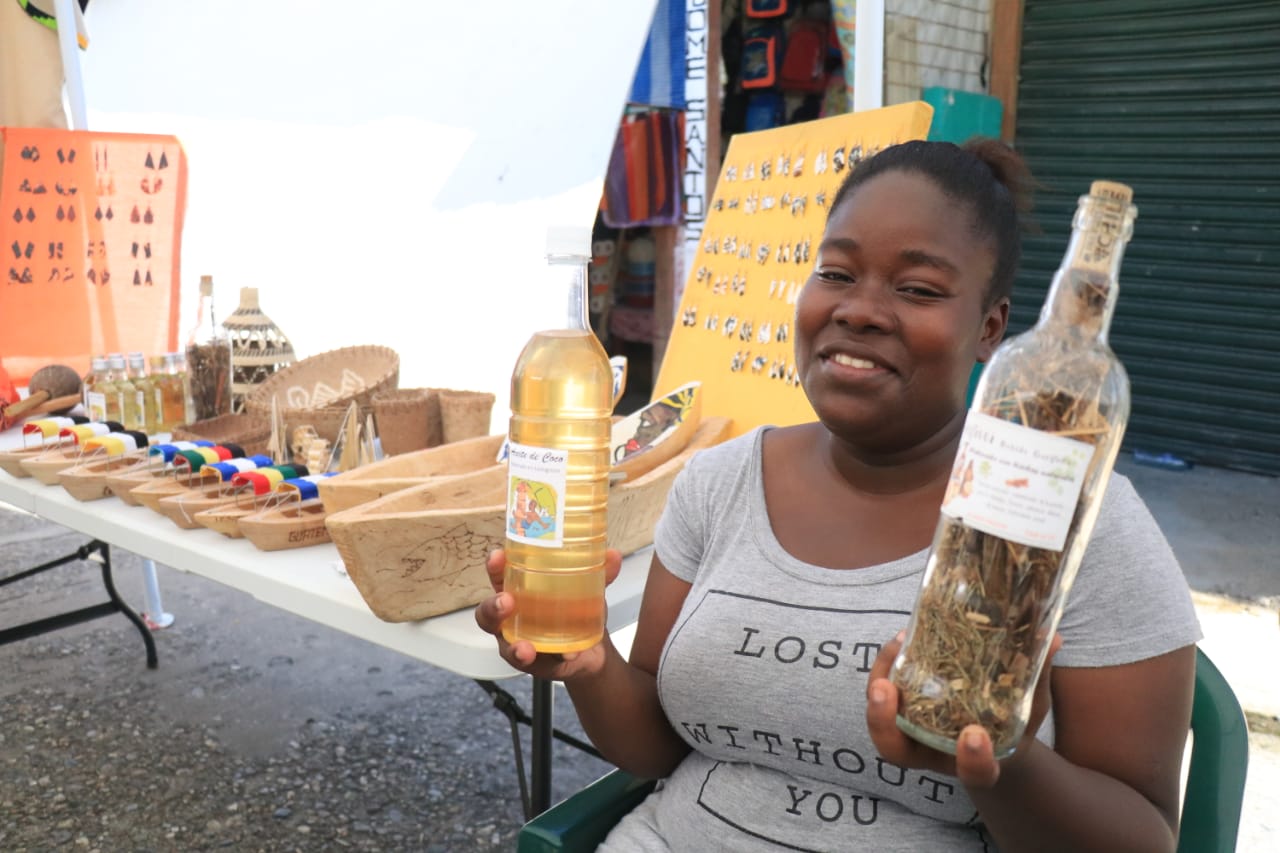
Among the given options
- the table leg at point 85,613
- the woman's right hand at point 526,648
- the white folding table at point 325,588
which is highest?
the woman's right hand at point 526,648

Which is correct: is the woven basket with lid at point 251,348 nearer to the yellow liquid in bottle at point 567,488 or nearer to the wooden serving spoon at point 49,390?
the wooden serving spoon at point 49,390

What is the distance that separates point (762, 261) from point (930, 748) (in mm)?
2006

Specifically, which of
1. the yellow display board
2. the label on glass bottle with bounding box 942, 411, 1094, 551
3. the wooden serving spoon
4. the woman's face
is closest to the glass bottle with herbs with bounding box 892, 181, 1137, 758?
the label on glass bottle with bounding box 942, 411, 1094, 551

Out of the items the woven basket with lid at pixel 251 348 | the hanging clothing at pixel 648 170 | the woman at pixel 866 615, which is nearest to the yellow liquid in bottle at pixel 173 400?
the woven basket with lid at pixel 251 348

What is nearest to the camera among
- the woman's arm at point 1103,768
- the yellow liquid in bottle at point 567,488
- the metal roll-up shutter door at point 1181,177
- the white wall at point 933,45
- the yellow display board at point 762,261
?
the woman's arm at point 1103,768

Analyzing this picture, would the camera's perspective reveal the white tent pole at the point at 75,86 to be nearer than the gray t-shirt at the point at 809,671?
No

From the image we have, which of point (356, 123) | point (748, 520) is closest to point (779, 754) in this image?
point (748, 520)

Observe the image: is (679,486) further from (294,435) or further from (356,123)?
(356,123)

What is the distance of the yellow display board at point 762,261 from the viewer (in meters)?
2.51

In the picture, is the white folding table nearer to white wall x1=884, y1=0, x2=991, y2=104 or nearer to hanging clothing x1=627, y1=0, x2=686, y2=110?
white wall x1=884, y1=0, x2=991, y2=104

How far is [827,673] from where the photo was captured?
→ 125 centimetres

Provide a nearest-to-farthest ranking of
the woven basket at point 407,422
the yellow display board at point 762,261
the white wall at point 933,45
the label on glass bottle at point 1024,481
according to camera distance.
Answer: the label on glass bottle at point 1024,481
the woven basket at point 407,422
the yellow display board at point 762,261
the white wall at point 933,45

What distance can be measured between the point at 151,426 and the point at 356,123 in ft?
12.1

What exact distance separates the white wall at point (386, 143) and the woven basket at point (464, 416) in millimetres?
3231
